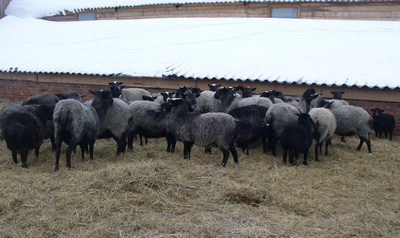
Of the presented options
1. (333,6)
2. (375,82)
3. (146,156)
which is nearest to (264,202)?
(146,156)

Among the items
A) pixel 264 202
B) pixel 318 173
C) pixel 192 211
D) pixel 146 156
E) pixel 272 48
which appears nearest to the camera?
pixel 192 211

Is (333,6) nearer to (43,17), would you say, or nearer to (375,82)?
(375,82)

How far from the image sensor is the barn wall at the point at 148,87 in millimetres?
14305

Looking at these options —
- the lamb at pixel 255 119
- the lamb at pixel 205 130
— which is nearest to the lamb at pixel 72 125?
the lamb at pixel 205 130

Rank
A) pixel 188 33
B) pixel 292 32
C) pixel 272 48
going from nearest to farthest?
pixel 272 48 → pixel 292 32 → pixel 188 33

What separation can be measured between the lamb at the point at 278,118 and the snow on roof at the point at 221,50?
4.53m

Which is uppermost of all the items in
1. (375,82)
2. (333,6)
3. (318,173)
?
(333,6)

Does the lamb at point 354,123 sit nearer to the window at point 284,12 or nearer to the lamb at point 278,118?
the lamb at point 278,118

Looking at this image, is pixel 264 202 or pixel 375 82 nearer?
pixel 264 202

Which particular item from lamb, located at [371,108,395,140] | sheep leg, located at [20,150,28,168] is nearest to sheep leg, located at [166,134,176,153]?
sheep leg, located at [20,150,28,168]

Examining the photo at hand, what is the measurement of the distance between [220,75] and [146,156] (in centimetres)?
701

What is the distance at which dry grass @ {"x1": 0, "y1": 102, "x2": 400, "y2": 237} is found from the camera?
572 centimetres

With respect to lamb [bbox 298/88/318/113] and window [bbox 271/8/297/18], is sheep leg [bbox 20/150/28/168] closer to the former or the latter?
lamb [bbox 298/88/318/113]

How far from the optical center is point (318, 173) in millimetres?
9039
